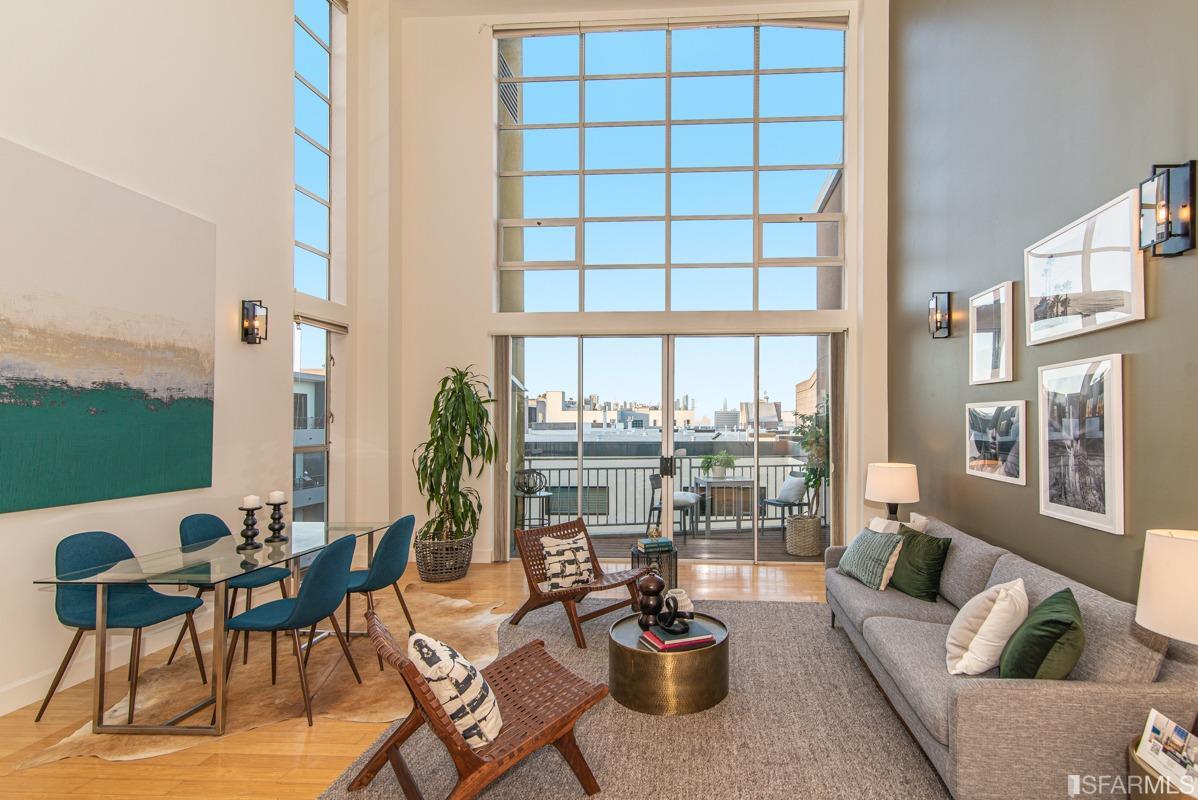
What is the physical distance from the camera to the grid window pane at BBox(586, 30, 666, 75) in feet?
22.4

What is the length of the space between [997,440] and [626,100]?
503 centimetres

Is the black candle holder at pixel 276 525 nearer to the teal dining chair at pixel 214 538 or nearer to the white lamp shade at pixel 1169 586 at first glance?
the teal dining chair at pixel 214 538

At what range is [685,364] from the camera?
261 inches

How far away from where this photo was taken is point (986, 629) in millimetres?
2594

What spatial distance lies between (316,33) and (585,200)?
9.60ft

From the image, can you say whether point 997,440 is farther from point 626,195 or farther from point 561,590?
point 626,195

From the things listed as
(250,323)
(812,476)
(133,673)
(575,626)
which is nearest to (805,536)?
(812,476)

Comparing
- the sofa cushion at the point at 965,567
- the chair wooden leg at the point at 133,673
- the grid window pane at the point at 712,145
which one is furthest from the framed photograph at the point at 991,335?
the chair wooden leg at the point at 133,673

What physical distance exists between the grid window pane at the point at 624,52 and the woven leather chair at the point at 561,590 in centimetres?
496

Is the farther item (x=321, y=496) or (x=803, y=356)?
(x=803, y=356)

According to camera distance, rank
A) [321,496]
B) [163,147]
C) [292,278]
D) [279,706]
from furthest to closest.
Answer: [321,496] → [292,278] → [163,147] → [279,706]

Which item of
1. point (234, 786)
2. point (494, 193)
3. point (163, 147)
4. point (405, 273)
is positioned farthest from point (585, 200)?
point (234, 786)

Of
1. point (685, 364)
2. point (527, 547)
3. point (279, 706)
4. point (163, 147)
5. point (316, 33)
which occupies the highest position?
point (316, 33)

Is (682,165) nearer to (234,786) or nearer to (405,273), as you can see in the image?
(405,273)
